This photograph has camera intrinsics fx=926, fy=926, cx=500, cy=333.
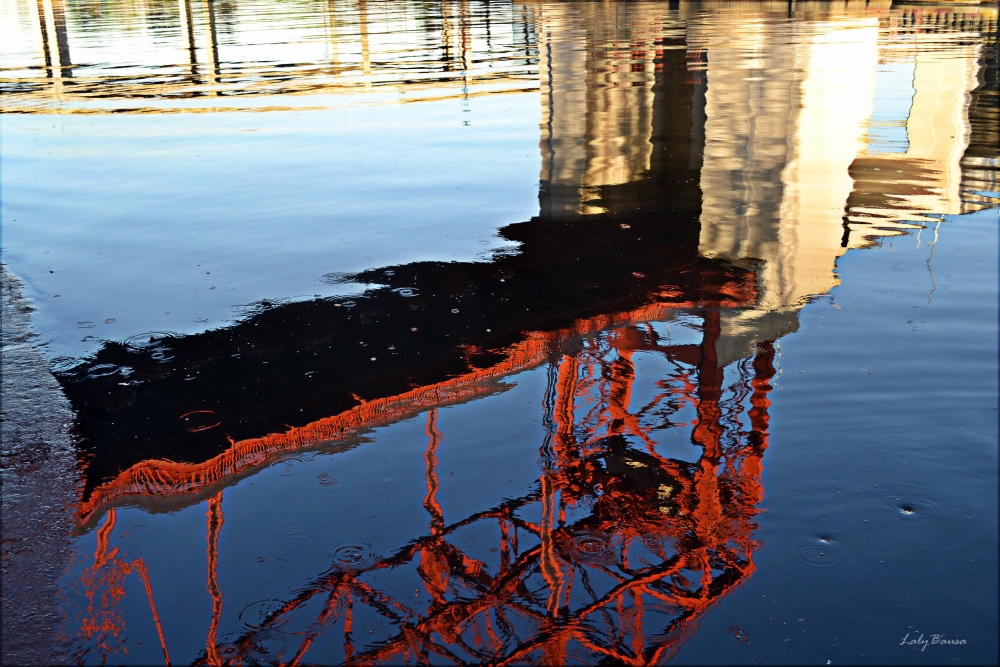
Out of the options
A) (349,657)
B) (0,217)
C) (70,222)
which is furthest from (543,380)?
(0,217)

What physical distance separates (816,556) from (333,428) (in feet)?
7.57

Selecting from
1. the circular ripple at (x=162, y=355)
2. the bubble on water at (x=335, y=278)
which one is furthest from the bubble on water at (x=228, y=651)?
the bubble on water at (x=335, y=278)

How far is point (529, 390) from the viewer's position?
491 centimetres

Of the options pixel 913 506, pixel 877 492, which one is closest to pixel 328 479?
pixel 877 492

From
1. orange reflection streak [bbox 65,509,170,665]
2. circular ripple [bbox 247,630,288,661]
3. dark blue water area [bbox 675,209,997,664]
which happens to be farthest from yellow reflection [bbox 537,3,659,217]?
circular ripple [bbox 247,630,288,661]

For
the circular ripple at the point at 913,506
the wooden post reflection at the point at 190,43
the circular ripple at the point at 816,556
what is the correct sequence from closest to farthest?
the circular ripple at the point at 816,556
the circular ripple at the point at 913,506
the wooden post reflection at the point at 190,43

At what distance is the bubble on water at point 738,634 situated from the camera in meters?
3.05

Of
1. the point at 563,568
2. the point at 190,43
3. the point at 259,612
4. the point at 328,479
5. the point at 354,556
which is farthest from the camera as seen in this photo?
the point at 190,43

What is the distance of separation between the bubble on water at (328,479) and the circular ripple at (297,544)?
366mm

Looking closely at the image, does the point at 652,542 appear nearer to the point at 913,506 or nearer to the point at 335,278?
the point at 913,506

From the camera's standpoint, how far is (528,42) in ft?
95.9

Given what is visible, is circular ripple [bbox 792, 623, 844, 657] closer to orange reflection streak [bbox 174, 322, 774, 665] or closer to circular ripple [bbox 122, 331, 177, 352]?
orange reflection streak [bbox 174, 322, 774, 665]

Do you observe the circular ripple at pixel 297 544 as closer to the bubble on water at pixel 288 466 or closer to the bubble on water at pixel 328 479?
the bubble on water at pixel 328 479

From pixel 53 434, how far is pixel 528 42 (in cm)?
2670
